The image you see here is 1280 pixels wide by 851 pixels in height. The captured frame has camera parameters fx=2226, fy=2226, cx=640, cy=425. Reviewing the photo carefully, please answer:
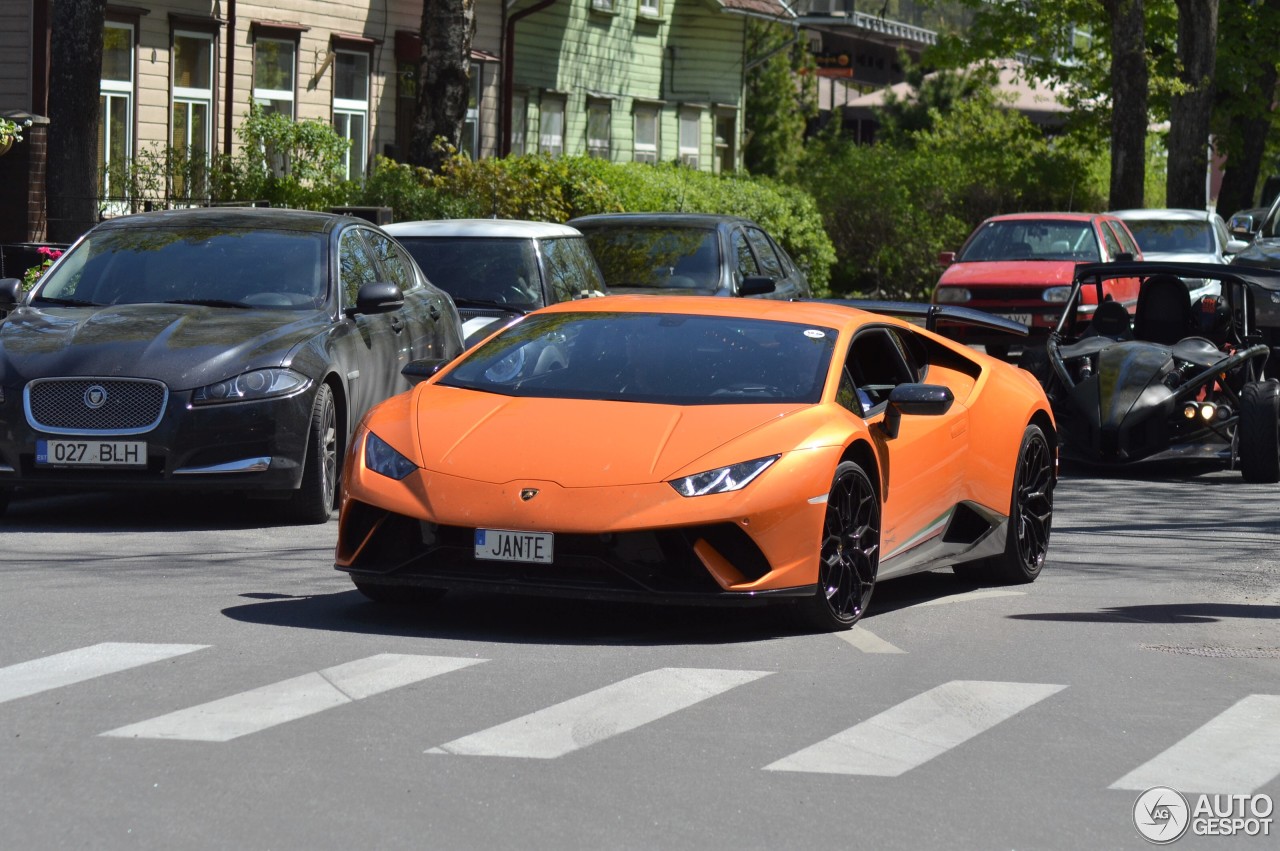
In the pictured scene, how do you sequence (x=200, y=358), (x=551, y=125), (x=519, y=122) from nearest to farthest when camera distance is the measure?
1. (x=200, y=358)
2. (x=519, y=122)
3. (x=551, y=125)

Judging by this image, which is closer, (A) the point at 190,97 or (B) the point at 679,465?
(B) the point at 679,465

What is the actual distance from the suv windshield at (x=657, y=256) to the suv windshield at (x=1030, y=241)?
8.07 metres

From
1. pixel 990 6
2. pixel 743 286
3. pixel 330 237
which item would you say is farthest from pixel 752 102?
pixel 330 237

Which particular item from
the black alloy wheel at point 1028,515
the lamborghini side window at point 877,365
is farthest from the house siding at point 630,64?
the lamborghini side window at point 877,365

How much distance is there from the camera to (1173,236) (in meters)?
→ 30.5

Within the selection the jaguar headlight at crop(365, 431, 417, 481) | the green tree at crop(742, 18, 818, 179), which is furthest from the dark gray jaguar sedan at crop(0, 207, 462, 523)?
the green tree at crop(742, 18, 818, 179)

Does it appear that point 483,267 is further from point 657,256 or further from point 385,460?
point 385,460

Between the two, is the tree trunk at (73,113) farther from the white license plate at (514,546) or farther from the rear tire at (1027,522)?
the white license plate at (514,546)

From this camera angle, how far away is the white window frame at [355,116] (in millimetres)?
33000

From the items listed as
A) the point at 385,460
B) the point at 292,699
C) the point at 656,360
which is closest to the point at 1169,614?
the point at 656,360

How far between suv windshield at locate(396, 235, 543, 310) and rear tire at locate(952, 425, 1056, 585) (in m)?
6.12

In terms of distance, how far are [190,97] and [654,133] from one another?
686 inches

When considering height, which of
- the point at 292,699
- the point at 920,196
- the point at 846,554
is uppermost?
the point at 920,196

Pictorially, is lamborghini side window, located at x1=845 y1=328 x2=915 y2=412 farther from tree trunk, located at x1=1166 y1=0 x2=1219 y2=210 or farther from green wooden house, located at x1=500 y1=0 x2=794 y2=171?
tree trunk, located at x1=1166 y1=0 x2=1219 y2=210
